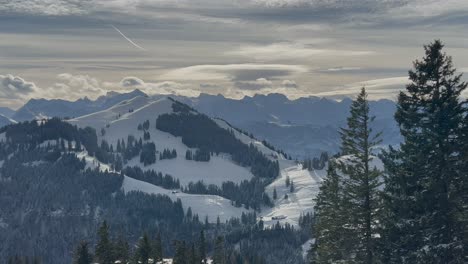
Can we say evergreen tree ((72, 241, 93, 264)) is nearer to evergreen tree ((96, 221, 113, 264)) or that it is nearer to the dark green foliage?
evergreen tree ((96, 221, 113, 264))

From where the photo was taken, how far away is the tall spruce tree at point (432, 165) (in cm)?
4078

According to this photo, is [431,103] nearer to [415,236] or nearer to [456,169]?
[456,169]

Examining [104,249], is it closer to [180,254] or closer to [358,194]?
[180,254]

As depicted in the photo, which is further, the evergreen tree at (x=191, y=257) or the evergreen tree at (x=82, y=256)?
the evergreen tree at (x=191, y=257)

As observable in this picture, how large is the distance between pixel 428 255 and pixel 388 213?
4.53 meters

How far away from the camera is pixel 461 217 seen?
134 feet

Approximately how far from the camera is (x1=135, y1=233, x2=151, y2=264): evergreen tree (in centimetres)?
10156

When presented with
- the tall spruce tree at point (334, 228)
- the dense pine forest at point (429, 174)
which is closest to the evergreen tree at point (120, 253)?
the tall spruce tree at point (334, 228)

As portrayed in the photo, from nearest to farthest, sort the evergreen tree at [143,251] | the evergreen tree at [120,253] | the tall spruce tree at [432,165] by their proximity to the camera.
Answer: the tall spruce tree at [432,165] < the evergreen tree at [120,253] < the evergreen tree at [143,251]

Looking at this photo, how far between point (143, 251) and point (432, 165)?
6850cm

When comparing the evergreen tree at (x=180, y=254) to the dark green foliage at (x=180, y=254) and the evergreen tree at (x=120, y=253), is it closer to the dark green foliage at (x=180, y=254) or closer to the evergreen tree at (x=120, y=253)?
the dark green foliage at (x=180, y=254)

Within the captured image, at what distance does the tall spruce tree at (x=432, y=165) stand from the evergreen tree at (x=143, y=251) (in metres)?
65.0

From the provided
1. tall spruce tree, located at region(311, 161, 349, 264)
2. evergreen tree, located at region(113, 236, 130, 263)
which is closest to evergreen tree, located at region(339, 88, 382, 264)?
tall spruce tree, located at region(311, 161, 349, 264)

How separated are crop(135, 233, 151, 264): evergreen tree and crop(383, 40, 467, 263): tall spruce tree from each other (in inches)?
2559
